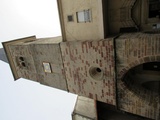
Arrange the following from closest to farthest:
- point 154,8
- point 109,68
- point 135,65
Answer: point 135,65
point 109,68
point 154,8

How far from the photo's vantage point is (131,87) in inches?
264

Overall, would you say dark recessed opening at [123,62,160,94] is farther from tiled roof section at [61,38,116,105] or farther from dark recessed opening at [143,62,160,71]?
tiled roof section at [61,38,116,105]

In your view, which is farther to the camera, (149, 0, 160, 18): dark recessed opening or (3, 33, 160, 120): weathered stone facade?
(149, 0, 160, 18): dark recessed opening

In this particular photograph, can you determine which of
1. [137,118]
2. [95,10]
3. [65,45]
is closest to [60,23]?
[65,45]

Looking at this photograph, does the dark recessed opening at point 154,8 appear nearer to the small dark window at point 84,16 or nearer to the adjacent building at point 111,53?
the adjacent building at point 111,53

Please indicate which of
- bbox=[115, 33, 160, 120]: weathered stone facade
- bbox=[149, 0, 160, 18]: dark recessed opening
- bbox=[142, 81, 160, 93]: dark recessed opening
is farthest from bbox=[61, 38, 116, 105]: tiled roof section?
bbox=[149, 0, 160, 18]: dark recessed opening

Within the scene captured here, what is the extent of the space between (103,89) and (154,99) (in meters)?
2.18

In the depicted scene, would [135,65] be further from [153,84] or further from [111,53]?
[153,84]

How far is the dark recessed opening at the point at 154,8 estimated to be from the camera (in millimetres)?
6948

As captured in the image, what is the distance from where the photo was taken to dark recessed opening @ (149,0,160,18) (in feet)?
22.8

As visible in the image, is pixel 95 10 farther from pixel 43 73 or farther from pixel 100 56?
pixel 43 73

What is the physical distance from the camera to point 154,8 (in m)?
6.99

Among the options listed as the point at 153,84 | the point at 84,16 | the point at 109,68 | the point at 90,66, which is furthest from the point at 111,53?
the point at 153,84

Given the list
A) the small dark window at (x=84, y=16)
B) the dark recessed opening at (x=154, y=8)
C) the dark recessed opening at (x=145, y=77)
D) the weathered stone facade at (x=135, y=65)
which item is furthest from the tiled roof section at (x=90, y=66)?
the dark recessed opening at (x=154, y=8)
